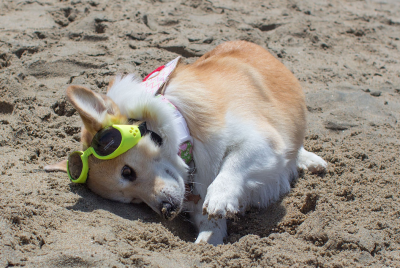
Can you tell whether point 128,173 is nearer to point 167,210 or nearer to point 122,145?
point 122,145

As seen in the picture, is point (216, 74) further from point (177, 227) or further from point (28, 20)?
point (28, 20)

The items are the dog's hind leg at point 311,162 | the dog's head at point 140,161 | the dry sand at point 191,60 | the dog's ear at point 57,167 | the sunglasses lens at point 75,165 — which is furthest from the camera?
the dog's hind leg at point 311,162

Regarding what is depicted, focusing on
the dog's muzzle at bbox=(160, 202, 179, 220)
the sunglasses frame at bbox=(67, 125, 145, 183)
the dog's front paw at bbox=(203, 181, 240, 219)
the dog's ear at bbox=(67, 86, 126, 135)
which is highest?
the dog's ear at bbox=(67, 86, 126, 135)

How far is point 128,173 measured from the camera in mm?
2711

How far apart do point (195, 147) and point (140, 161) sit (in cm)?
42

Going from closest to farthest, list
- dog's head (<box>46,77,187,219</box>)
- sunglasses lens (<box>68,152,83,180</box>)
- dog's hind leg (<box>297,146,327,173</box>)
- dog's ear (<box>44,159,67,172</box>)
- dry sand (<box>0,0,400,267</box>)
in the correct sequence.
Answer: dry sand (<box>0,0,400,267</box>), dog's head (<box>46,77,187,219</box>), sunglasses lens (<box>68,152,83,180</box>), dog's ear (<box>44,159,67,172</box>), dog's hind leg (<box>297,146,327,173</box>)

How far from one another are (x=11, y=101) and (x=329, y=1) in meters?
5.29

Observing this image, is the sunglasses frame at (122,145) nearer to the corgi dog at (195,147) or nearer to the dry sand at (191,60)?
the corgi dog at (195,147)

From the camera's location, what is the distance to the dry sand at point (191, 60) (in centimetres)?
219

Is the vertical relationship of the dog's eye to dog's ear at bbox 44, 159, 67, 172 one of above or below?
above

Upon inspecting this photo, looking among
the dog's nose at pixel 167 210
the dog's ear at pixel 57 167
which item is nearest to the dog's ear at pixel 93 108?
the dog's ear at pixel 57 167

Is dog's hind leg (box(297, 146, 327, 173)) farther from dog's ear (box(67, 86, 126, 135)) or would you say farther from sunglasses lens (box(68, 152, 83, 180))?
sunglasses lens (box(68, 152, 83, 180))

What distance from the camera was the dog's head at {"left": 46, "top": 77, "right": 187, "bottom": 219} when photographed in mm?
2635

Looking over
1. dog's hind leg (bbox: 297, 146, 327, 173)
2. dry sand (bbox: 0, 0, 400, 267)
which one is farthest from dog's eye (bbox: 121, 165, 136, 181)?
dog's hind leg (bbox: 297, 146, 327, 173)
